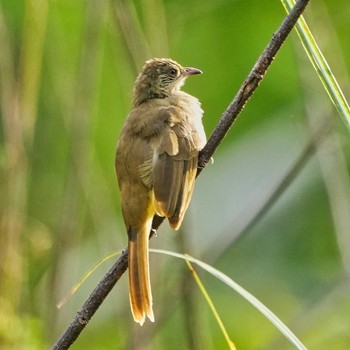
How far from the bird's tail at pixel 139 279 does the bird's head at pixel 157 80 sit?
3.96ft

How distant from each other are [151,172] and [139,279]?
53cm

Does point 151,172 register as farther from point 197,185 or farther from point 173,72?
point 197,185

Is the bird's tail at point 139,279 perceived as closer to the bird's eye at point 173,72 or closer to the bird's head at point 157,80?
the bird's head at point 157,80

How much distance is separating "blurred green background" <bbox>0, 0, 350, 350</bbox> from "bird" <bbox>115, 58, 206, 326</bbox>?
360 mm

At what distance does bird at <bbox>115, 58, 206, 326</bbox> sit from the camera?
4141 mm

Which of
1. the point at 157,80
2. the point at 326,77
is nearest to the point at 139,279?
the point at 157,80

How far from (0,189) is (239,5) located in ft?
9.88

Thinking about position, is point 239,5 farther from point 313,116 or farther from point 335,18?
point 313,116

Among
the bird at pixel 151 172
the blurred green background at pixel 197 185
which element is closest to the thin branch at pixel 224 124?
the bird at pixel 151 172

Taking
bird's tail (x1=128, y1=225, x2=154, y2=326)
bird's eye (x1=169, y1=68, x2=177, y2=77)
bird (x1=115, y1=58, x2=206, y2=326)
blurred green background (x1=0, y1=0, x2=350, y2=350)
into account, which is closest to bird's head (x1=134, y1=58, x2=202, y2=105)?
bird's eye (x1=169, y1=68, x2=177, y2=77)

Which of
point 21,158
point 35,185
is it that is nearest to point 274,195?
point 21,158

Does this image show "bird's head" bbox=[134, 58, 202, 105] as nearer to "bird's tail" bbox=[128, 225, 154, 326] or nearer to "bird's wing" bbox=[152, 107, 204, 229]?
"bird's wing" bbox=[152, 107, 204, 229]

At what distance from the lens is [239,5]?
7.64m

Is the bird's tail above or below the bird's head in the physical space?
below
